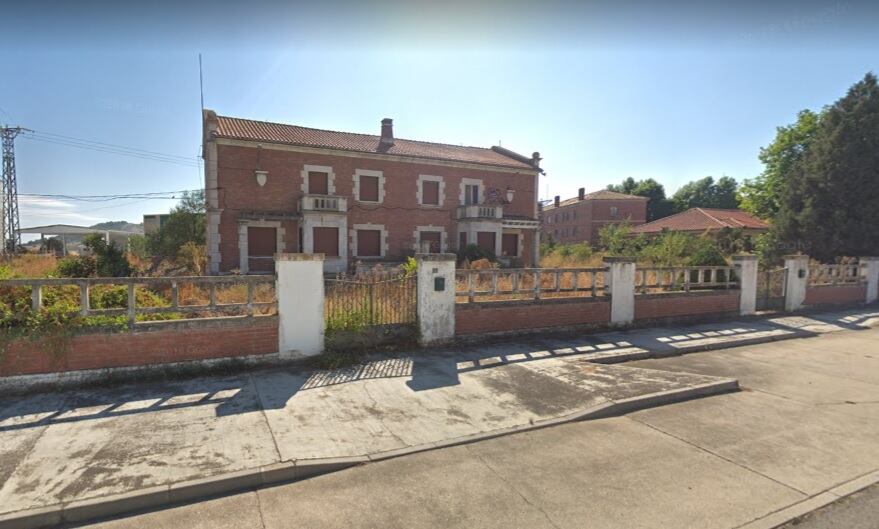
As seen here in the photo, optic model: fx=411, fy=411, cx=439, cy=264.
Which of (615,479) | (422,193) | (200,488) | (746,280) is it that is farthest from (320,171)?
(615,479)

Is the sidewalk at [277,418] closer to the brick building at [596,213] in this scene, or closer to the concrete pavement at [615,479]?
the concrete pavement at [615,479]

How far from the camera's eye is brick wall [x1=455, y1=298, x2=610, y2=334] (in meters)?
8.06

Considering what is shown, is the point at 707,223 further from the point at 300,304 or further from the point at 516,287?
the point at 300,304

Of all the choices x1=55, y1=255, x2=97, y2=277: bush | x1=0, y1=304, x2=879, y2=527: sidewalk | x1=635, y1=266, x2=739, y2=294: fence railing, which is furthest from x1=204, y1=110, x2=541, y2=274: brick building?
x1=0, y1=304, x2=879, y2=527: sidewalk

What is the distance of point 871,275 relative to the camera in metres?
14.7

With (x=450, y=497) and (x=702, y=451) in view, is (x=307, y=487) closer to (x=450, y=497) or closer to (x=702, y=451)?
(x=450, y=497)

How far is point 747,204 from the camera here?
30.1 meters

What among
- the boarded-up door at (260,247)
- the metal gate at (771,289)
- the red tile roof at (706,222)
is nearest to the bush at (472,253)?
the boarded-up door at (260,247)

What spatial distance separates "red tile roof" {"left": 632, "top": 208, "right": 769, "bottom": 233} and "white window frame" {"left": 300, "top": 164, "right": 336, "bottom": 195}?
27.6m

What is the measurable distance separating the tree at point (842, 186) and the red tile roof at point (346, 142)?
1378cm

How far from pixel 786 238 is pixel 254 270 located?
84.6 feet

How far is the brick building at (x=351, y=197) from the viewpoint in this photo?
19.3 m

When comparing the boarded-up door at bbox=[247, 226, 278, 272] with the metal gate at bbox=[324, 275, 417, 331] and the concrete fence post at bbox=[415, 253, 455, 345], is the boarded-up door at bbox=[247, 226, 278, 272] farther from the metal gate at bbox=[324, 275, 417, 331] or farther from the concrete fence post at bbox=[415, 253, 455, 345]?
the concrete fence post at bbox=[415, 253, 455, 345]

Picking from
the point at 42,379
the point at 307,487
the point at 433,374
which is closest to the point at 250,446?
the point at 307,487
